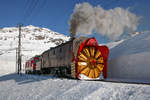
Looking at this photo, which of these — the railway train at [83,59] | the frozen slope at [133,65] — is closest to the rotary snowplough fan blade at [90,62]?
the railway train at [83,59]

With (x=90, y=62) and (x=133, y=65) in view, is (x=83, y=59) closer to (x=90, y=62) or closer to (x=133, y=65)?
(x=90, y=62)

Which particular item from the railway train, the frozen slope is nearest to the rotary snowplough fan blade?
the railway train

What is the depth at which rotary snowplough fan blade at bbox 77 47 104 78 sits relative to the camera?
12820 millimetres

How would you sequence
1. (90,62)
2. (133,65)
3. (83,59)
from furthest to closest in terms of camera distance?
1. (133,65)
2. (90,62)
3. (83,59)

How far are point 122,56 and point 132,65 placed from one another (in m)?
1.71

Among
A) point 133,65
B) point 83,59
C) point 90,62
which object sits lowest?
point 133,65

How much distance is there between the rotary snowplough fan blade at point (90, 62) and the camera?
12.8m

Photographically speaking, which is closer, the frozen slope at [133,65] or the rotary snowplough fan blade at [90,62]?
the rotary snowplough fan blade at [90,62]

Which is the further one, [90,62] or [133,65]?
[133,65]

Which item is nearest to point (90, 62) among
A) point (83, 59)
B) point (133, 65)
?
point (83, 59)

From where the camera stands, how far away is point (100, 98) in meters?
6.23

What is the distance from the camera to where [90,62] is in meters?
13.4

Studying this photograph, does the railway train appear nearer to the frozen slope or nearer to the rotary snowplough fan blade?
the rotary snowplough fan blade

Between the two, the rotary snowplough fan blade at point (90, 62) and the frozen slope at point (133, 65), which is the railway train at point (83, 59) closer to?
the rotary snowplough fan blade at point (90, 62)
